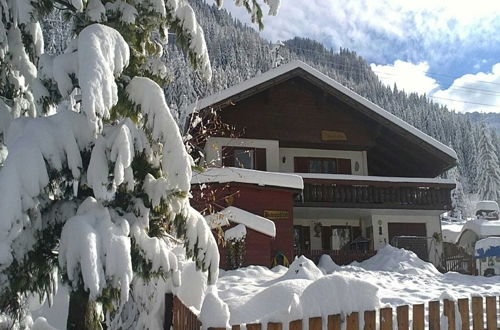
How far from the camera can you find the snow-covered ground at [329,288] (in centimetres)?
540

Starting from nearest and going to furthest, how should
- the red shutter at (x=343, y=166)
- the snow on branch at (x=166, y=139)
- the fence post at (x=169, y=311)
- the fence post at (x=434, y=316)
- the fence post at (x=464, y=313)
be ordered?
the snow on branch at (x=166, y=139) < the fence post at (x=434, y=316) < the fence post at (x=464, y=313) < the fence post at (x=169, y=311) < the red shutter at (x=343, y=166)

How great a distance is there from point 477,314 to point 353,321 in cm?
164

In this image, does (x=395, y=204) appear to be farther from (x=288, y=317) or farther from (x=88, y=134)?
(x=88, y=134)

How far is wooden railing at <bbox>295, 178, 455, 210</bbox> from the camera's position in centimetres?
2095

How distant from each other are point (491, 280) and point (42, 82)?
44.6ft

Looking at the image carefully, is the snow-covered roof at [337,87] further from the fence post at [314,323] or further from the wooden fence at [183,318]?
the fence post at [314,323]

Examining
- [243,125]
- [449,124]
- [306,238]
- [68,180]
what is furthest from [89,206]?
[449,124]

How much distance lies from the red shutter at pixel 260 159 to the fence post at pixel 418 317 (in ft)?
58.6

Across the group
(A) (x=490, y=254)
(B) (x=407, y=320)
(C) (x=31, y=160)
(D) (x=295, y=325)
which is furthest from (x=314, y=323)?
(A) (x=490, y=254)

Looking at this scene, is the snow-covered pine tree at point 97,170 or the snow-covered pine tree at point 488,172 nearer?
the snow-covered pine tree at point 97,170

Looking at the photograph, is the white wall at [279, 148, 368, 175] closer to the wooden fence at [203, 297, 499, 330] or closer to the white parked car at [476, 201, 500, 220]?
the white parked car at [476, 201, 500, 220]

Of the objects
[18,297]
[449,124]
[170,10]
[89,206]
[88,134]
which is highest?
[449,124]

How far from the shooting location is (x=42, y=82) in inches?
175

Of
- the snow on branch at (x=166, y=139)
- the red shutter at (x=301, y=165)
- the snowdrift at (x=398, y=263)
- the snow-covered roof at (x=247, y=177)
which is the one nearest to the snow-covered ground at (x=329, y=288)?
the snowdrift at (x=398, y=263)
